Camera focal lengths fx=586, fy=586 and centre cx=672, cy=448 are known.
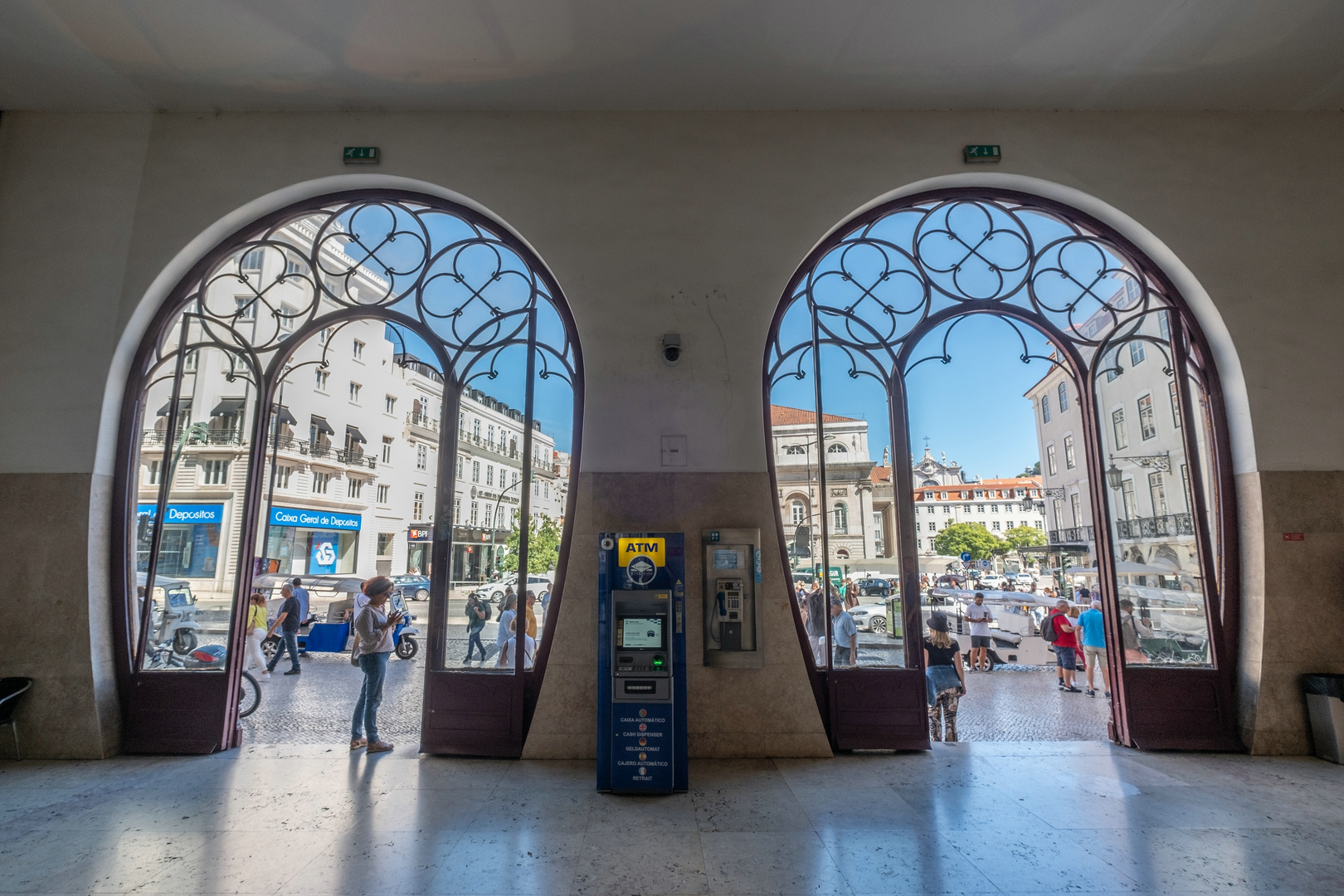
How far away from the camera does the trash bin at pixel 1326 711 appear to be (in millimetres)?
3658

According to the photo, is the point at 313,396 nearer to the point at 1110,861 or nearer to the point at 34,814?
the point at 34,814

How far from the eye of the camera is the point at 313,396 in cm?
994

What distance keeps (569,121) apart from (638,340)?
1.86m

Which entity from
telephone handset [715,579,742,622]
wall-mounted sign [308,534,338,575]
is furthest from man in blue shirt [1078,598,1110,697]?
wall-mounted sign [308,534,338,575]

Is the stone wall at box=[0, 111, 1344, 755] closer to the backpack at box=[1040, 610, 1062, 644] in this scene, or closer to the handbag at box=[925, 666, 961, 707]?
the handbag at box=[925, 666, 961, 707]

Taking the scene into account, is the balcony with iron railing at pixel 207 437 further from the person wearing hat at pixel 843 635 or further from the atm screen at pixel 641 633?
the person wearing hat at pixel 843 635

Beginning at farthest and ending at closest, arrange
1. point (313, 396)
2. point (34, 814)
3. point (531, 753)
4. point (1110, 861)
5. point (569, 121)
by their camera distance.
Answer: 1. point (313, 396)
2. point (569, 121)
3. point (531, 753)
4. point (34, 814)
5. point (1110, 861)

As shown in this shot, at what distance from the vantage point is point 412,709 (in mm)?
→ 5367

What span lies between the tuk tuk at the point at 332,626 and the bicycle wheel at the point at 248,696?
4.90 ft

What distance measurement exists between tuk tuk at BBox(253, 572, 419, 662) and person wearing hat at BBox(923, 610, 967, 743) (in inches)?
209

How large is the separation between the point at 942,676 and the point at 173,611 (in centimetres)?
555

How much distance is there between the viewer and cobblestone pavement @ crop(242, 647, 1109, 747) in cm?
466

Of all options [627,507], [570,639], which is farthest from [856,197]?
[570,639]

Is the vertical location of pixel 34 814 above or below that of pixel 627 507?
below
